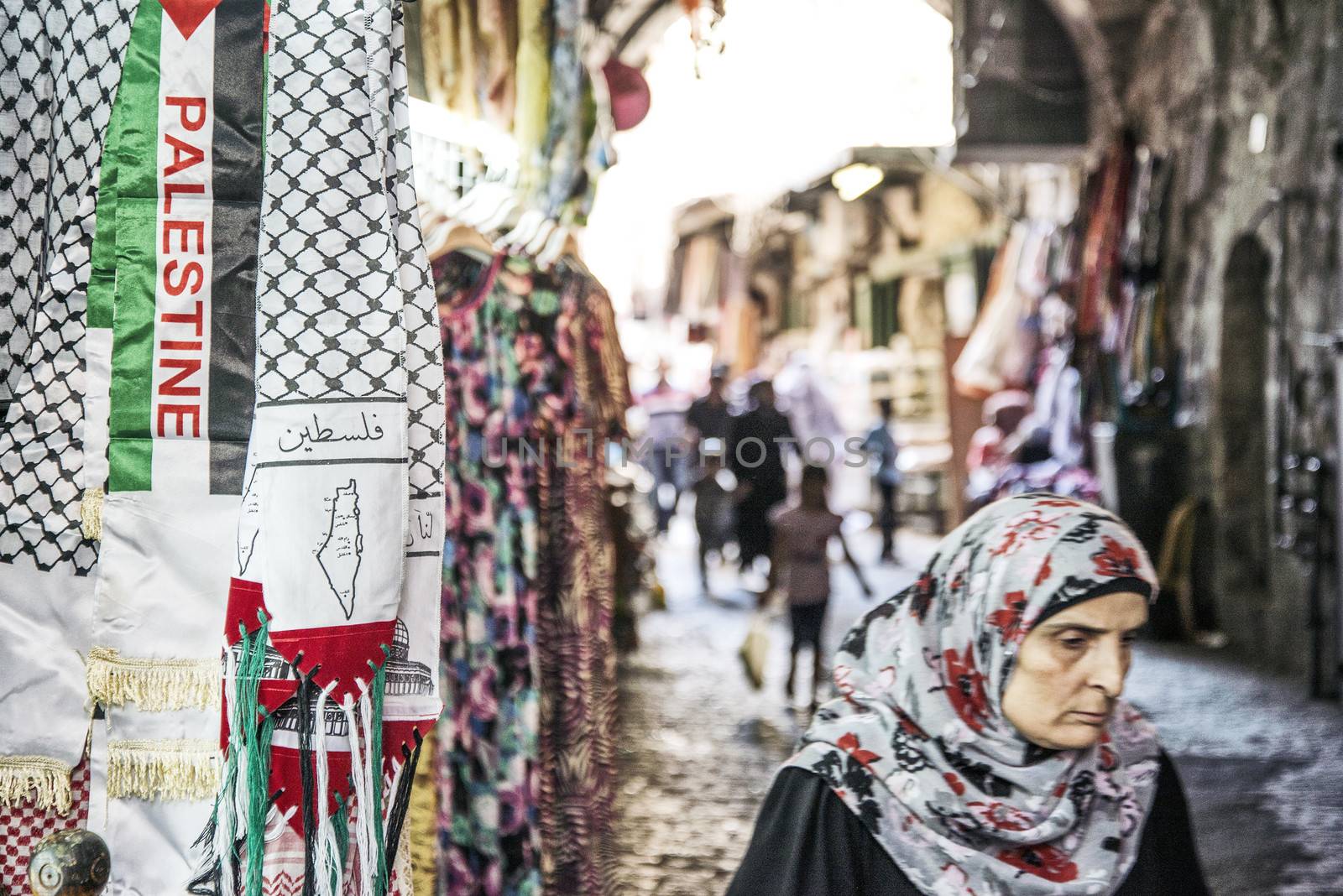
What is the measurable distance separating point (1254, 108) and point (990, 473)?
2.97 meters

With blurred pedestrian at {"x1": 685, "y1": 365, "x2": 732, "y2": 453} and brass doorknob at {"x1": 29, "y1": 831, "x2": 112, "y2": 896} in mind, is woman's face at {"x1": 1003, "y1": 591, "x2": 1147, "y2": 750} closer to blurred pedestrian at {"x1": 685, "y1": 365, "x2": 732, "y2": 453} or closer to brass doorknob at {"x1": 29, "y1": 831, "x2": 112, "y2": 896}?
brass doorknob at {"x1": 29, "y1": 831, "x2": 112, "y2": 896}

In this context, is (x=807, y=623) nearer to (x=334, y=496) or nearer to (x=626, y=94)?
(x=626, y=94)

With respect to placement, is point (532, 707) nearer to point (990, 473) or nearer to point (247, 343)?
point (247, 343)

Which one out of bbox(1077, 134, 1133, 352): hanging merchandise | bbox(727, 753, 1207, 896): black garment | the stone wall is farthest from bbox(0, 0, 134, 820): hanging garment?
bbox(1077, 134, 1133, 352): hanging merchandise

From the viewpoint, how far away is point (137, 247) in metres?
1.83

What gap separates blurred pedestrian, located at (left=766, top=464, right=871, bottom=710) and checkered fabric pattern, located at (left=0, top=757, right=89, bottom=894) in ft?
Result: 16.4

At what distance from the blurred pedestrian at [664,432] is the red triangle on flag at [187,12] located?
34.7ft

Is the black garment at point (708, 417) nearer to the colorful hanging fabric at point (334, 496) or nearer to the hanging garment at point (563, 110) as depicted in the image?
the hanging garment at point (563, 110)

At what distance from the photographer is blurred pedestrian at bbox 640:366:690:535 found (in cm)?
1280

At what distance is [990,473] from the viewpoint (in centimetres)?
971

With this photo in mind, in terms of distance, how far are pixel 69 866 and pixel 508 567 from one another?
63.4 inches

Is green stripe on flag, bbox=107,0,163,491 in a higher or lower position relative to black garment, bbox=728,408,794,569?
higher

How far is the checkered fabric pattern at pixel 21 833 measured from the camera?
6.51 ft

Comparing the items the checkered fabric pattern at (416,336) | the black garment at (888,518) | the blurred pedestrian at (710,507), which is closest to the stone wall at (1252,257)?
the blurred pedestrian at (710,507)
